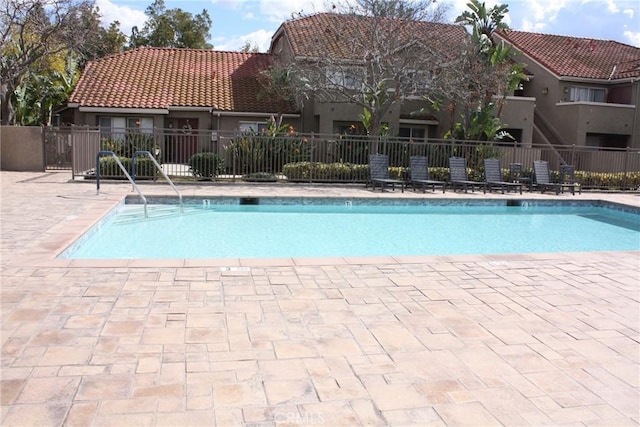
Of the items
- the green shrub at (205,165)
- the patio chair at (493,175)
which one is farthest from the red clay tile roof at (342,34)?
the green shrub at (205,165)

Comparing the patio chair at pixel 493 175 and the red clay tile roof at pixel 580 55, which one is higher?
the red clay tile roof at pixel 580 55

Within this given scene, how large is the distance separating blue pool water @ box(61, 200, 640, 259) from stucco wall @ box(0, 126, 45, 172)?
Result: 7.90 metres

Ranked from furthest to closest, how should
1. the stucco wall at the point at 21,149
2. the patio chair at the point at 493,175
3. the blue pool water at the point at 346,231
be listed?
the stucco wall at the point at 21,149, the patio chair at the point at 493,175, the blue pool water at the point at 346,231

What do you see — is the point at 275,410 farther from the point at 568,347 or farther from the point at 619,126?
the point at 619,126

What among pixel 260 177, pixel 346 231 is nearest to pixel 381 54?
pixel 260 177

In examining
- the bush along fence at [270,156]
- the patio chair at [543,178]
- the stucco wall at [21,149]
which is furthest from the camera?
the patio chair at [543,178]

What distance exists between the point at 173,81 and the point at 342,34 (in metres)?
9.90

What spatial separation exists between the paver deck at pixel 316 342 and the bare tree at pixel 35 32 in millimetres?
16178

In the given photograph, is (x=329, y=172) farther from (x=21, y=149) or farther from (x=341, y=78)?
(x=21, y=149)

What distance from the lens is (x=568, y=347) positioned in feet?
14.1

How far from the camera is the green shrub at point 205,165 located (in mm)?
17125

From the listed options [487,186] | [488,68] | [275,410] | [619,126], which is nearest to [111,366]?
[275,410]

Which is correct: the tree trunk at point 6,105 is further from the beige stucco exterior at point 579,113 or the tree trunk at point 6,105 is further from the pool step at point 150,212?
the beige stucco exterior at point 579,113

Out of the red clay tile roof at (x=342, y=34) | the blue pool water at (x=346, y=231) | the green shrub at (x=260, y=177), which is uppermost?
the red clay tile roof at (x=342, y=34)
